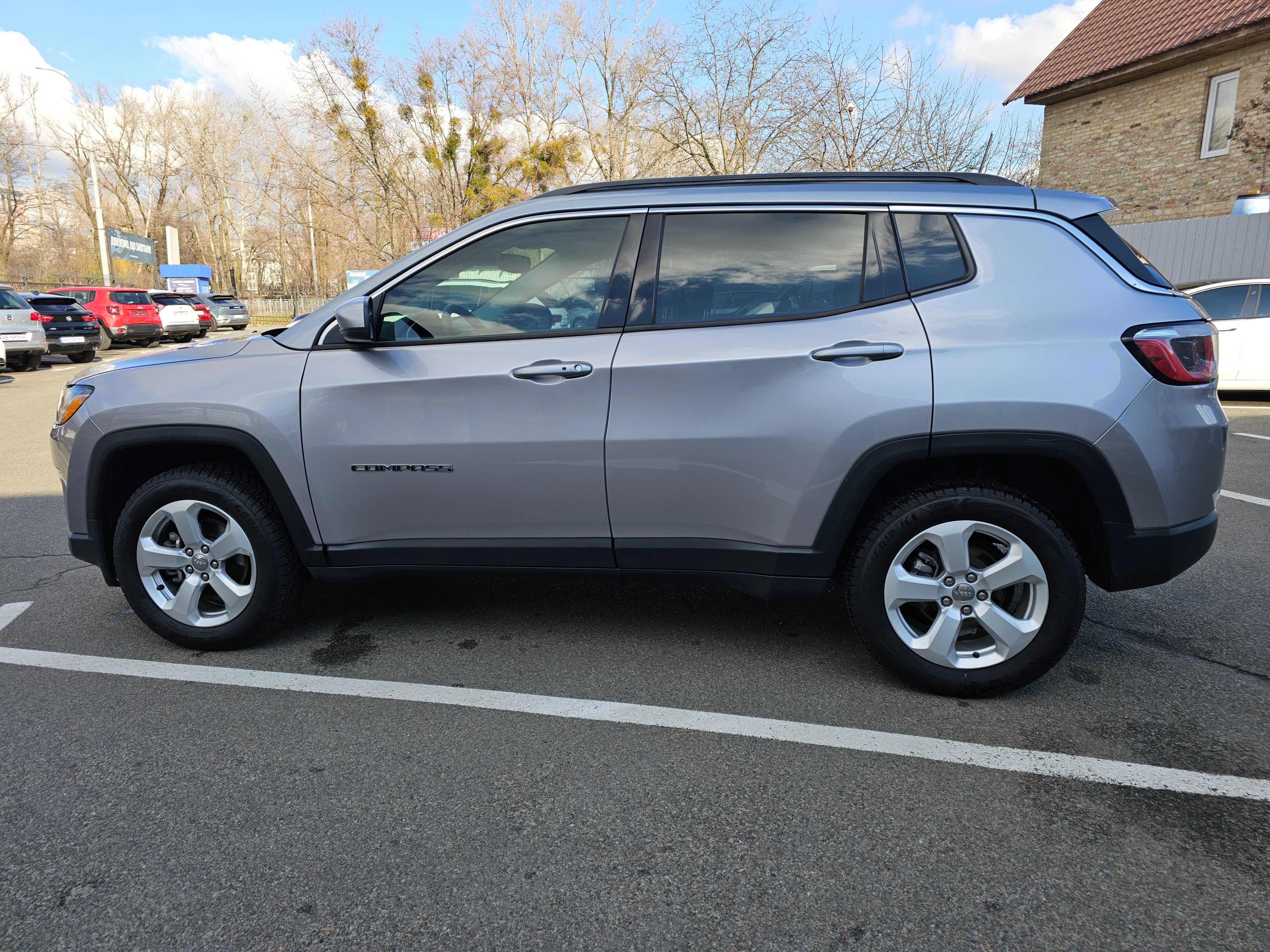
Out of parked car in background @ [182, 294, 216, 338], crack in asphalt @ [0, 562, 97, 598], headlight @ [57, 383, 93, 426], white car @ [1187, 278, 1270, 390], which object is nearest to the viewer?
headlight @ [57, 383, 93, 426]

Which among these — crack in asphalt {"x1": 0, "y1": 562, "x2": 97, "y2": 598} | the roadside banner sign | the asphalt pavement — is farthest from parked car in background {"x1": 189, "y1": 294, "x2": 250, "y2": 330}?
the asphalt pavement

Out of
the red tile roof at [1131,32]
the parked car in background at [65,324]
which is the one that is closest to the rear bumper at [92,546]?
the parked car in background at [65,324]

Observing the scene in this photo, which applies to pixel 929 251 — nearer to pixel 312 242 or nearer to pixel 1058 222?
pixel 1058 222

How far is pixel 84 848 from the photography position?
2.30 m

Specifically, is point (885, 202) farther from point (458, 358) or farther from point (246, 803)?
point (246, 803)

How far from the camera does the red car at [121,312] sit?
910 inches

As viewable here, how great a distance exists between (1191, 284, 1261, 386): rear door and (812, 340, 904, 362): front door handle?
983cm

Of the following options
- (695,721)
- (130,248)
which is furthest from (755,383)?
(130,248)

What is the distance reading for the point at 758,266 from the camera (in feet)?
10.4

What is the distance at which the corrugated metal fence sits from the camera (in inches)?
595

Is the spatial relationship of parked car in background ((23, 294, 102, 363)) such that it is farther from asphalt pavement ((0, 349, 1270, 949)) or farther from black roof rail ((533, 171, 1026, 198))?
black roof rail ((533, 171, 1026, 198))

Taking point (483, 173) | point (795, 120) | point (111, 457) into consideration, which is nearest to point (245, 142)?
point (483, 173)

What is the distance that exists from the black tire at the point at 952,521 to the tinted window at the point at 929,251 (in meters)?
0.73

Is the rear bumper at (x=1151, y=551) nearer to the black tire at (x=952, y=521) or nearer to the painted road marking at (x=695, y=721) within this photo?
the black tire at (x=952, y=521)
